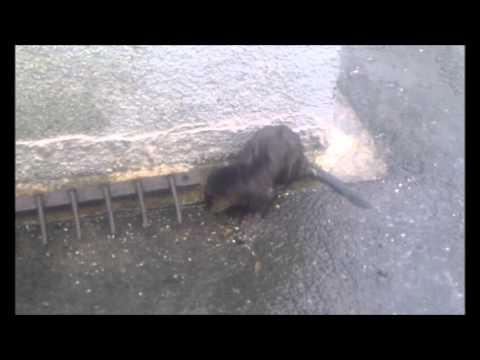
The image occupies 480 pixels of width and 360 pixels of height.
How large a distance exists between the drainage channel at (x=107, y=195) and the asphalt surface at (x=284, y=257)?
10 centimetres

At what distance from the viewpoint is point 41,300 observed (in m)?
3.62

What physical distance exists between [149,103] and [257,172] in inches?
37.1

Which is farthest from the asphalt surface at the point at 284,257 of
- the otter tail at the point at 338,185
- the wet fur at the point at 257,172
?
the wet fur at the point at 257,172

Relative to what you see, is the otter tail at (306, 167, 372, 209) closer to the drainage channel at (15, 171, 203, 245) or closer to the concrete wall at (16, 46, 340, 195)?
the concrete wall at (16, 46, 340, 195)

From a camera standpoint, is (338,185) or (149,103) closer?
(149,103)

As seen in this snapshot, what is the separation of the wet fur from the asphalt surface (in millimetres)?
179

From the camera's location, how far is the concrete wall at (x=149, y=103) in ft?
12.5

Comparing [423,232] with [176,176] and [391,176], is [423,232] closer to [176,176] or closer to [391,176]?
[391,176]

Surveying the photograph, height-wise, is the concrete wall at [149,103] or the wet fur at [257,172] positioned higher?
the concrete wall at [149,103]

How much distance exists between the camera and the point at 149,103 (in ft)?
13.3

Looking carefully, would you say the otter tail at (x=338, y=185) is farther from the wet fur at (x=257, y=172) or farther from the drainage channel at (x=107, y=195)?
the drainage channel at (x=107, y=195)

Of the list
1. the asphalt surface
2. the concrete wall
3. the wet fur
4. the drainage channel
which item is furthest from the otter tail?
the drainage channel

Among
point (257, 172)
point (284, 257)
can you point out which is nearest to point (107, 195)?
point (257, 172)

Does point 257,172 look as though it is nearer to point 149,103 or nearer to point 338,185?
point 338,185
